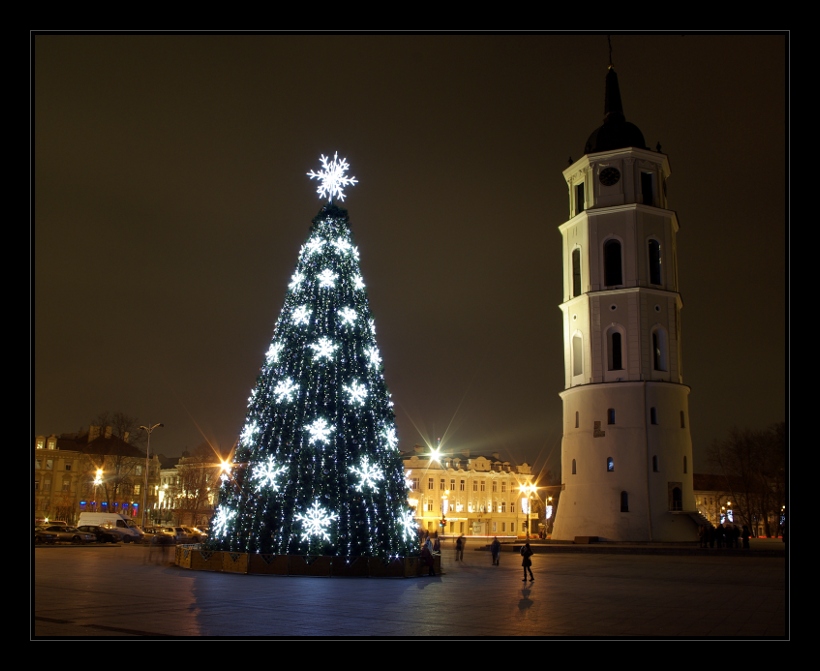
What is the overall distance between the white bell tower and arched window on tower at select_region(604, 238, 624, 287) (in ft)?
0.21

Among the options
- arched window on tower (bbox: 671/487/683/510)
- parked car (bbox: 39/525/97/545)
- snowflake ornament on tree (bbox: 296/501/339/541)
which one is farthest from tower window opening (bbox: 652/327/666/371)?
parked car (bbox: 39/525/97/545)

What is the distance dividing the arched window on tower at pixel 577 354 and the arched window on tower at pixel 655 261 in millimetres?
5948

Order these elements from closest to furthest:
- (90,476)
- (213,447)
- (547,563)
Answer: (547,563) < (213,447) < (90,476)

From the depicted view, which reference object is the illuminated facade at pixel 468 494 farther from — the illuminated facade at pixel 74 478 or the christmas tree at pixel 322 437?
the christmas tree at pixel 322 437

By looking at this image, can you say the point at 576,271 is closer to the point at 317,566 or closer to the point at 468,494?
the point at 317,566

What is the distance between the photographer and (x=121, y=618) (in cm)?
1363

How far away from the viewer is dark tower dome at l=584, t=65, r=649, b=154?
178 ft

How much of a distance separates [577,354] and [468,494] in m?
68.3

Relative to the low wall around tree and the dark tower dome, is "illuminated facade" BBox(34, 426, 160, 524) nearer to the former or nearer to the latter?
the dark tower dome

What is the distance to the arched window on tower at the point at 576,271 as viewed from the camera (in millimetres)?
53812
